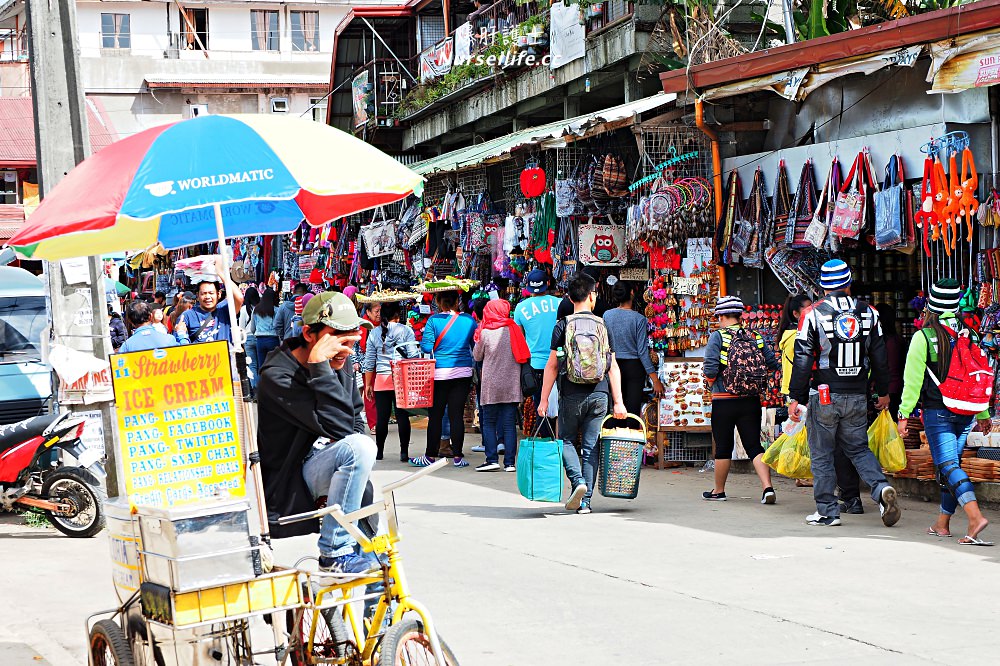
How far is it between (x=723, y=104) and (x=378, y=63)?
43.9 ft

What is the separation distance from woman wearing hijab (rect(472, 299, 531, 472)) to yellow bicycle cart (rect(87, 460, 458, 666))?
25.8 ft

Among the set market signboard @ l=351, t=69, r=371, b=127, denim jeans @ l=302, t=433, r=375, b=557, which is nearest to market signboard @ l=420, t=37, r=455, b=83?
market signboard @ l=351, t=69, r=371, b=127

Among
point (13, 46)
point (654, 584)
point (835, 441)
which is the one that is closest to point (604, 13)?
point (835, 441)

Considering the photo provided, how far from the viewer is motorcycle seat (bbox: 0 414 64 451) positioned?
9.84 meters

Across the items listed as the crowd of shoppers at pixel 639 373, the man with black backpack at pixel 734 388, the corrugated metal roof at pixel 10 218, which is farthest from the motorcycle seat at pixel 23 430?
the corrugated metal roof at pixel 10 218

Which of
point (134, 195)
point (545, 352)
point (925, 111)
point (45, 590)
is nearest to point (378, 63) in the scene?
point (545, 352)

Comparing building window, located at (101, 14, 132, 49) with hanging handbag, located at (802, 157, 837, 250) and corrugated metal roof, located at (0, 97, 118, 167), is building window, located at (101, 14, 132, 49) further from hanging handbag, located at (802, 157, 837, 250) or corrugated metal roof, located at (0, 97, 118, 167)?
hanging handbag, located at (802, 157, 837, 250)

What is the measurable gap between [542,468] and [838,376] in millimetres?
2440

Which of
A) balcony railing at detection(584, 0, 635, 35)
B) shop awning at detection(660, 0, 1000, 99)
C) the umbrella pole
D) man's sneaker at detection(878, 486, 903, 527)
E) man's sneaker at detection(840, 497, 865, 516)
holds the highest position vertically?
balcony railing at detection(584, 0, 635, 35)

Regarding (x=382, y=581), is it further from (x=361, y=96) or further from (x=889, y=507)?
(x=361, y=96)

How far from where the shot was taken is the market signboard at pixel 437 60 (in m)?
22.0

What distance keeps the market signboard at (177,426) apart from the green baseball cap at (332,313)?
Result: 48 centimetres

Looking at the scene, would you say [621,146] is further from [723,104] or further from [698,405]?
[698,405]

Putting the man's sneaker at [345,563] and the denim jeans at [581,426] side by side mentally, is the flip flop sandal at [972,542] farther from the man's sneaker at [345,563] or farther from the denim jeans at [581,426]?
the man's sneaker at [345,563]
